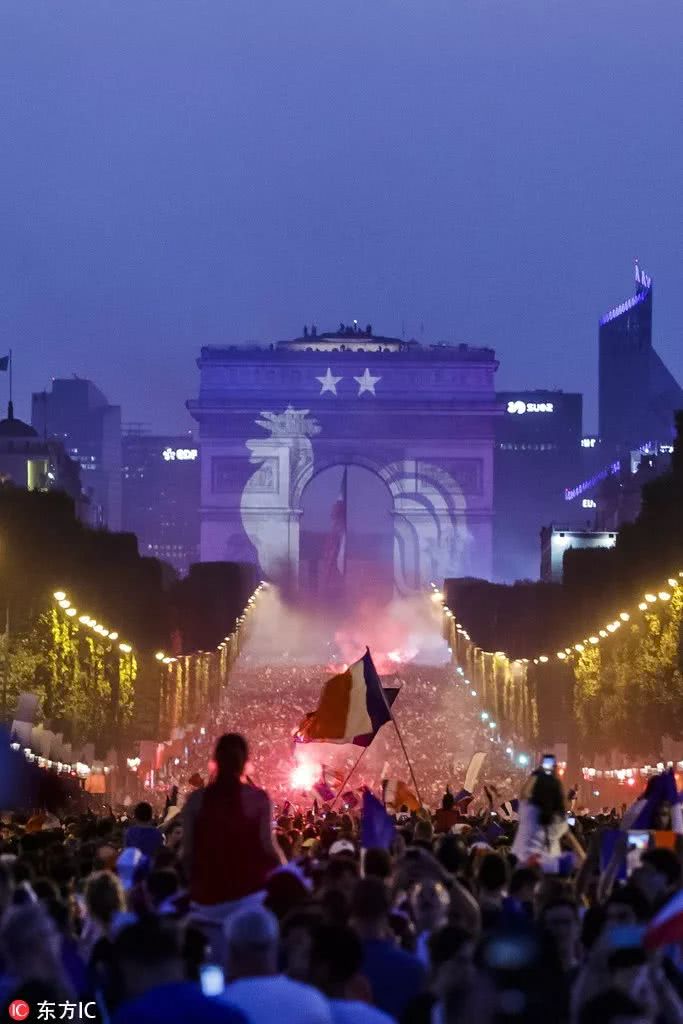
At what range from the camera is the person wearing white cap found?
360 inches

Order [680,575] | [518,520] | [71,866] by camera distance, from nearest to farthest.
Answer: [71,866] → [680,575] → [518,520]

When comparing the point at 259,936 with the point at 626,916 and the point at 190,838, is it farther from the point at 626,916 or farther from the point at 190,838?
the point at 190,838

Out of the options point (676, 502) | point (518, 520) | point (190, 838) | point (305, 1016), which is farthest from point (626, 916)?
point (518, 520)

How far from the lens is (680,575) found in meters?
58.7

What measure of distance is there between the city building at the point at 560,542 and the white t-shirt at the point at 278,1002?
12706 centimetres

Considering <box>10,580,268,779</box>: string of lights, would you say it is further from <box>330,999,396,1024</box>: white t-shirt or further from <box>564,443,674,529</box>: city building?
<box>564,443,674,529</box>: city building

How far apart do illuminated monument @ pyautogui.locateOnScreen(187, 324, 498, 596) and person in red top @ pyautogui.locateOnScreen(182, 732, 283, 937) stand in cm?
13115

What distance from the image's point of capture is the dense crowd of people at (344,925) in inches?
367

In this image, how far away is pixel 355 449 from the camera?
149m

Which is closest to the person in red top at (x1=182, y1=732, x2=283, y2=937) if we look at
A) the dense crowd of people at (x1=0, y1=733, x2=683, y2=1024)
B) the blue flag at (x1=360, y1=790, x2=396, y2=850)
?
the dense crowd of people at (x1=0, y1=733, x2=683, y2=1024)

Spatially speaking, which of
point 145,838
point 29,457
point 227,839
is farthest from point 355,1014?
point 29,457

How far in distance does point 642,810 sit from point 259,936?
7.36 meters

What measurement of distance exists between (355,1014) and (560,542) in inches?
5352

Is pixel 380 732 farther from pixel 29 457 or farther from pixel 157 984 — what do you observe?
pixel 157 984
